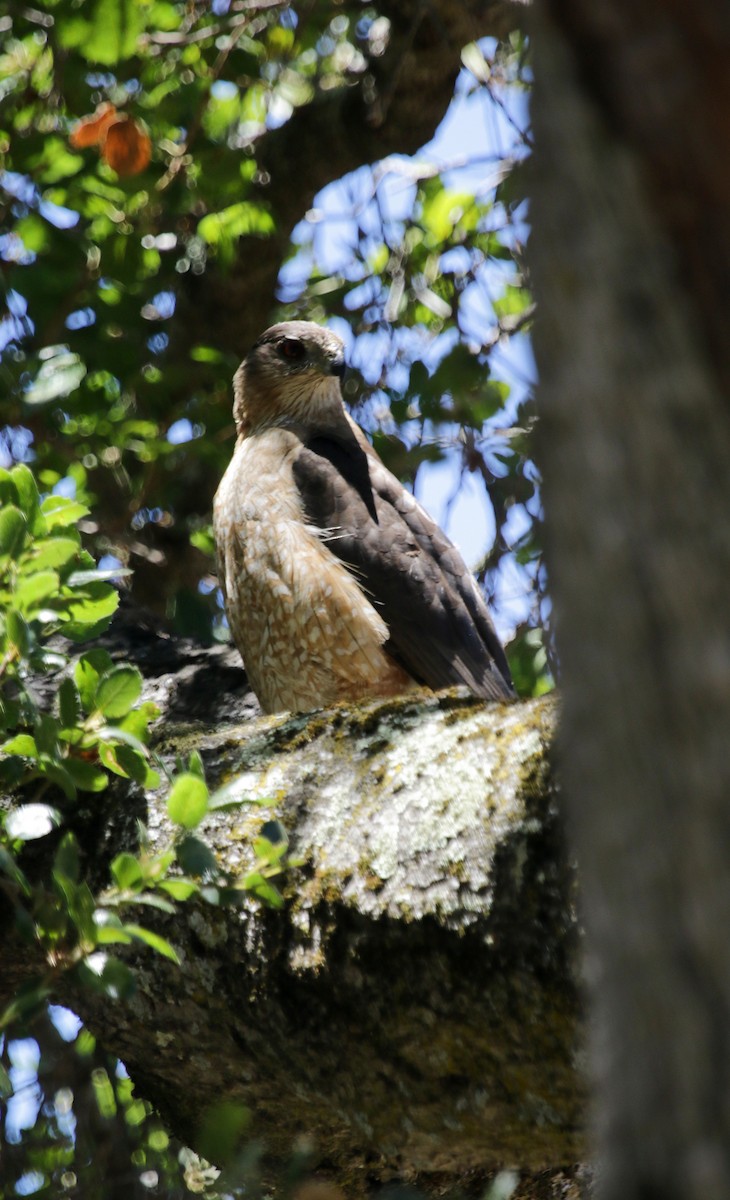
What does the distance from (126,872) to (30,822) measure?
0.29 meters

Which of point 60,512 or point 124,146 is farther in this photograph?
point 124,146

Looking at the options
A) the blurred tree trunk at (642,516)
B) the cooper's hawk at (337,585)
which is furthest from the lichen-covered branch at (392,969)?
the cooper's hawk at (337,585)

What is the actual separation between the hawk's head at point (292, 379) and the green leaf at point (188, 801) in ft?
11.2

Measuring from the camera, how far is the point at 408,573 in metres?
4.39

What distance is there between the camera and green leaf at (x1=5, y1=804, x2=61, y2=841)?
202cm

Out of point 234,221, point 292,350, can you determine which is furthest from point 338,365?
point 234,221

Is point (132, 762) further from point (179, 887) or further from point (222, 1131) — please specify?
point (222, 1131)

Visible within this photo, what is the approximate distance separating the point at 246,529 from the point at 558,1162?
8.50ft

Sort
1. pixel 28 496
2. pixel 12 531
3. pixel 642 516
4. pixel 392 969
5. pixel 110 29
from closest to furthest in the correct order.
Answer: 1. pixel 642 516
2. pixel 392 969
3. pixel 12 531
4. pixel 28 496
5. pixel 110 29

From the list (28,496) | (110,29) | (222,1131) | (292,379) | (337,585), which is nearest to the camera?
(222,1131)

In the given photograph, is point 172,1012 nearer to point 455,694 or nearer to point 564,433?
point 455,694

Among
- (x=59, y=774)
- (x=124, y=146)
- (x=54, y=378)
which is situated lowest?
(x=59, y=774)

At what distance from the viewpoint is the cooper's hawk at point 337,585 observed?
4.14m

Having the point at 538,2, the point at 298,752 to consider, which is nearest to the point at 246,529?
the point at 298,752
